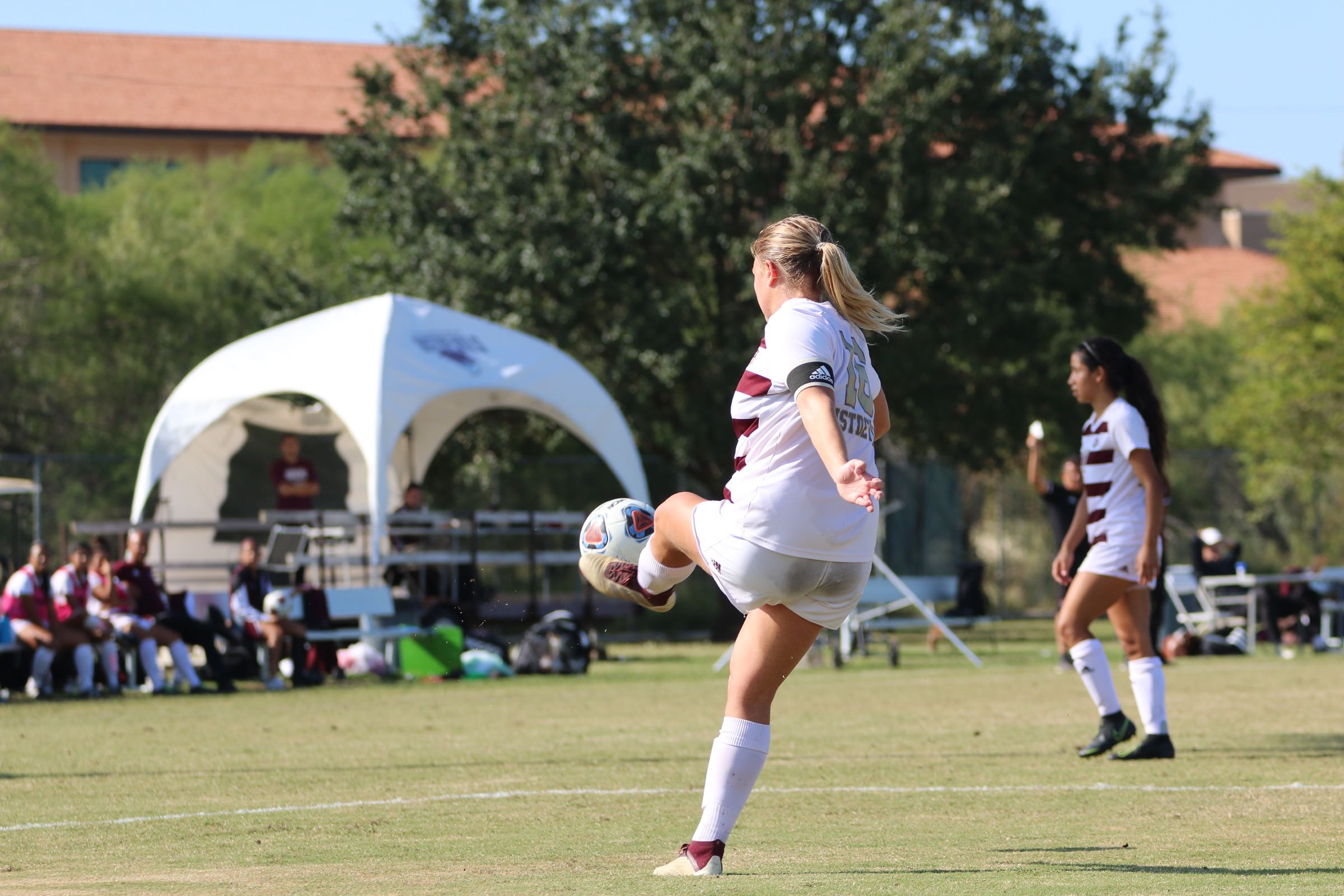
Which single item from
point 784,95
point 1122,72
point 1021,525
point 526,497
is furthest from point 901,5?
point 1021,525

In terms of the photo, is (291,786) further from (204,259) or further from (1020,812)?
Answer: (204,259)

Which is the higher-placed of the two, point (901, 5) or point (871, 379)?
point (901, 5)

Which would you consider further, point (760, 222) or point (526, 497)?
point (526, 497)

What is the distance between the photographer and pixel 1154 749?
9344 mm

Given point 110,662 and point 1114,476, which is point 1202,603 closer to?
point 110,662

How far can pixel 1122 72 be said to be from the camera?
29.9m

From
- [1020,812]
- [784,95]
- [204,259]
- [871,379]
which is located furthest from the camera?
[204,259]

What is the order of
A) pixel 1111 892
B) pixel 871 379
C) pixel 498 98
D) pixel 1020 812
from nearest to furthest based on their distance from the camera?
pixel 1111 892 < pixel 871 379 < pixel 1020 812 < pixel 498 98

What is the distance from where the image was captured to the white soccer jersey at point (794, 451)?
5.39 m

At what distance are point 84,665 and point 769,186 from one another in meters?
15.2

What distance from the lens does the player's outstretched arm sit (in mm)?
4984

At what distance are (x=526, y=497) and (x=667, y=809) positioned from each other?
22.9 metres

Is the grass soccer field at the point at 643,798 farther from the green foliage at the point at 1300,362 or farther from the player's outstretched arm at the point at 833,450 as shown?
the green foliage at the point at 1300,362

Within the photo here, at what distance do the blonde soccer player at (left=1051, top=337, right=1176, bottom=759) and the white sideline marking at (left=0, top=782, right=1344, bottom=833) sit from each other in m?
1.16
